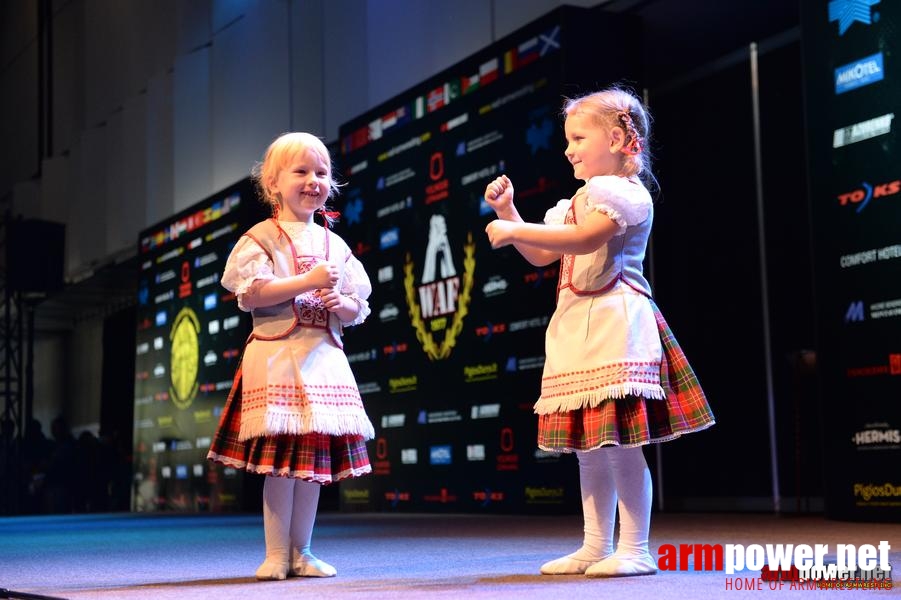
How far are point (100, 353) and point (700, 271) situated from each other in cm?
1202

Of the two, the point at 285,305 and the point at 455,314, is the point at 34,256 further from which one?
the point at 285,305

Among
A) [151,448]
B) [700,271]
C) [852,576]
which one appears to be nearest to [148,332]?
[151,448]

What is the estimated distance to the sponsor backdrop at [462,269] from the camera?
6.74m

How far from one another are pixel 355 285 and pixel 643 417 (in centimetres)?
96

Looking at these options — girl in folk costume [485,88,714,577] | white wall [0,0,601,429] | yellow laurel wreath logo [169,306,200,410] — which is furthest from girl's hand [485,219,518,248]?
yellow laurel wreath logo [169,306,200,410]

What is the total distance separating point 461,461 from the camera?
7535mm

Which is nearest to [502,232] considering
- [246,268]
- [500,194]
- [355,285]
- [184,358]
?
[500,194]

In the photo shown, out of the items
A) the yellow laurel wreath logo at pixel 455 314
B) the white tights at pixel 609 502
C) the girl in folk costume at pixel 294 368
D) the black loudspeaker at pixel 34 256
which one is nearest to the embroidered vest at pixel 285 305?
the girl in folk costume at pixel 294 368

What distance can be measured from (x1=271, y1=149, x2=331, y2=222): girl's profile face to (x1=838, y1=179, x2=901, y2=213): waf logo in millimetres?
3014

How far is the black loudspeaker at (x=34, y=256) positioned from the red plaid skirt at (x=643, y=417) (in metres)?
12.6

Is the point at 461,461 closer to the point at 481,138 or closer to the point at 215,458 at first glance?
the point at 481,138

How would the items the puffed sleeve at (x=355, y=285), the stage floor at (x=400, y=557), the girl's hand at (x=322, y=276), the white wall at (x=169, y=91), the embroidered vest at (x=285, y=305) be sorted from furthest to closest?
the white wall at (x=169, y=91)
the puffed sleeve at (x=355, y=285)
the embroidered vest at (x=285, y=305)
the girl's hand at (x=322, y=276)
the stage floor at (x=400, y=557)

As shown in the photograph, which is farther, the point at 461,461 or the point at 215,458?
the point at 461,461

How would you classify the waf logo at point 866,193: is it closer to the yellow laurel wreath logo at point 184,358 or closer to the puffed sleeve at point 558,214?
the puffed sleeve at point 558,214
